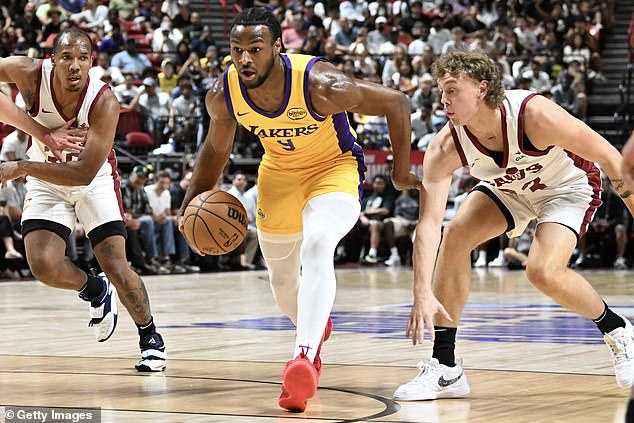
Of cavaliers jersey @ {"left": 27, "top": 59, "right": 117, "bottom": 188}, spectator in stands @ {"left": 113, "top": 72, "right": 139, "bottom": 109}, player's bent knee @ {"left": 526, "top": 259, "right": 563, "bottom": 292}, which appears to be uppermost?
cavaliers jersey @ {"left": 27, "top": 59, "right": 117, "bottom": 188}

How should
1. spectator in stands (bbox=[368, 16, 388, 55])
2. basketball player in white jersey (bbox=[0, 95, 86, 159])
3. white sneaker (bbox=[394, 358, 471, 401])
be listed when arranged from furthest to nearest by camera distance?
1. spectator in stands (bbox=[368, 16, 388, 55])
2. basketball player in white jersey (bbox=[0, 95, 86, 159])
3. white sneaker (bbox=[394, 358, 471, 401])

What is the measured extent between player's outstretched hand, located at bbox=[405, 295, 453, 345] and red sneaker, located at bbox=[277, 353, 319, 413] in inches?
17.4

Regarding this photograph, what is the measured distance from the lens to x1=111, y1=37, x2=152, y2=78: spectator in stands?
1794 centimetres

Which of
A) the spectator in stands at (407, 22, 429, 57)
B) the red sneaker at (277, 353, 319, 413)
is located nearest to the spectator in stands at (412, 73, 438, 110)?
the spectator in stands at (407, 22, 429, 57)

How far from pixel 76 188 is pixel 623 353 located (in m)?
3.02

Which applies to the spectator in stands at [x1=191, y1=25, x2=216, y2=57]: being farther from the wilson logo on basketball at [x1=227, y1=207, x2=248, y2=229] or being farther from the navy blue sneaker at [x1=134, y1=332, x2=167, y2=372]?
the wilson logo on basketball at [x1=227, y1=207, x2=248, y2=229]

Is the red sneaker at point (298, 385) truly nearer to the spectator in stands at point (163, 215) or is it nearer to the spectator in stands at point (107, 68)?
the spectator in stands at point (163, 215)

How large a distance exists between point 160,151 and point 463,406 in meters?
11.9

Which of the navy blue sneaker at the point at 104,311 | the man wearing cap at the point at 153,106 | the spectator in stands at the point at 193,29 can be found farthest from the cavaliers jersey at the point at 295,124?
the spectator in stands at the point at 193,29

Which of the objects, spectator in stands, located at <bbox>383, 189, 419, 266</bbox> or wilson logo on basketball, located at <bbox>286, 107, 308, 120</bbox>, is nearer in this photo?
wilson logo on basketball, located at <bbox>286, 107, 308, 120</bbox>

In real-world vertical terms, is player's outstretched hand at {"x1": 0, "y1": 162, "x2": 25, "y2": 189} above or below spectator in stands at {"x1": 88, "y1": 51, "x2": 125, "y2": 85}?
above

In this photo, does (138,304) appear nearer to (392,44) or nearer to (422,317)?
(422,317)

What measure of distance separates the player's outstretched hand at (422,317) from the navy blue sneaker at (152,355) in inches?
76.0

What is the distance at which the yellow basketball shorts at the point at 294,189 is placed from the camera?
5.13 metres
